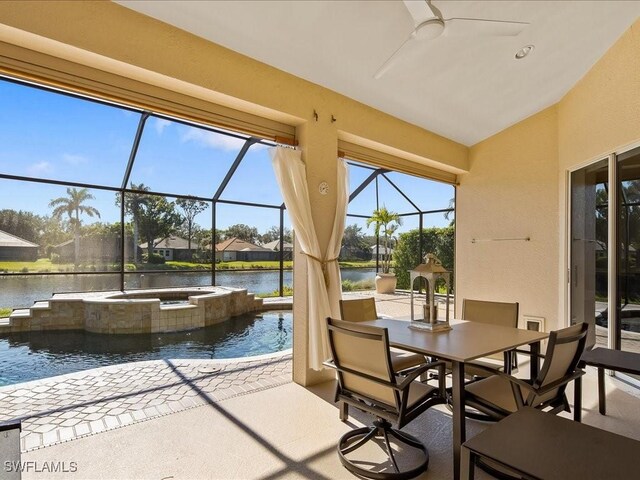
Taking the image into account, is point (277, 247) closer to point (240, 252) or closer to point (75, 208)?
point (240, 252)

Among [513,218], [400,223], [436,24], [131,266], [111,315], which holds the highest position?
[436,24]

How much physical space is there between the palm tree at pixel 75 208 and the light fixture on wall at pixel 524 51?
20.0 ft

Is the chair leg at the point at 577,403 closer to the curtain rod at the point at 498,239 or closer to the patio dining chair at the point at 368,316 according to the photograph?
the patio dining chair at the point at 368,316

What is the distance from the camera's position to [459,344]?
2.20m

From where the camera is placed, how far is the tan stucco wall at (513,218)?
443 cm

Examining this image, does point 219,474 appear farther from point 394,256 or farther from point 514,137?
point 394,256

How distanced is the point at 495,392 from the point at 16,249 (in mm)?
6826

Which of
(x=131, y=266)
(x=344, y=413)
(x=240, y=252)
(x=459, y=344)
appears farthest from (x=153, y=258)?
(x=459, y=344)

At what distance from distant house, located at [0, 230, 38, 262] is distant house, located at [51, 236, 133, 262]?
0.91 ft

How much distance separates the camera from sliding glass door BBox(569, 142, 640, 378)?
131 inches

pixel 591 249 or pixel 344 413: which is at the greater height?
pixel 591 249

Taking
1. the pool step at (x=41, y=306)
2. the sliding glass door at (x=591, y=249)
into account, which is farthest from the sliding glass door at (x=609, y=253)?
the pool step at (x=41, y=306)

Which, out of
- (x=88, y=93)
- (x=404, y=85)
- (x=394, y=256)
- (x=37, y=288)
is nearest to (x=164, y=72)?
(x=88, y=93)

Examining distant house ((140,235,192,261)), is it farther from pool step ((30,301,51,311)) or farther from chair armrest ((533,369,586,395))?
chair armrest ((533,369,586,395))
